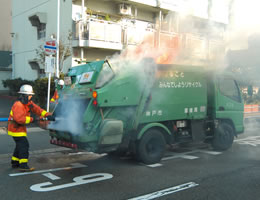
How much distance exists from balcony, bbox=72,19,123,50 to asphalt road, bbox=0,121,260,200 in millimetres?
7789

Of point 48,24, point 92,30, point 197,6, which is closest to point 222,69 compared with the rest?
point 197,6

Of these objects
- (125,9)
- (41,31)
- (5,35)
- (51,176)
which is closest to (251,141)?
(51,176)

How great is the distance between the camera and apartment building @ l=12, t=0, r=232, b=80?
6.82 metres

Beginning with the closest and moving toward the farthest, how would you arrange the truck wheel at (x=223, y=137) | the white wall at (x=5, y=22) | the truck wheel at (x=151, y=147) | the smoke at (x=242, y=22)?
1. the smoke at (x=242, y=22)
2. the truck wheel at (x=151, y=147)
3. the truck wheel at (x=223, y=137)
4. the white wall at (x=5, y=22)

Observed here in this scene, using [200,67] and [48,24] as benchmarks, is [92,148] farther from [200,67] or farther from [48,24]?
[48,24]

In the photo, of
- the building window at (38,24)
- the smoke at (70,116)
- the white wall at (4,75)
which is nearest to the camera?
the smoke at (70,116)

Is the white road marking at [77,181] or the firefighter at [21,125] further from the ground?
the firefighter at [21,125]

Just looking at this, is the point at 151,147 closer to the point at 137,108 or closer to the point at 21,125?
the point at 137,108

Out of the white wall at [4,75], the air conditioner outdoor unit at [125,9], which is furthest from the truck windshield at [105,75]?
the white wall at [4,75]

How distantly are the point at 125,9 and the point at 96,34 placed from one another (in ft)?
10.6

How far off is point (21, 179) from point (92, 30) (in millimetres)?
10180

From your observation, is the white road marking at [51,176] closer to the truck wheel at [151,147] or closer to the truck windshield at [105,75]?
the truck wheel at [151,147]

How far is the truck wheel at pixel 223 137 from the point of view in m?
7.39

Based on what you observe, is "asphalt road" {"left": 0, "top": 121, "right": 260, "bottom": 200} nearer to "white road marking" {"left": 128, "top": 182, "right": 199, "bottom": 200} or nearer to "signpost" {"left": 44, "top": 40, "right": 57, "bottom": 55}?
"white road marking" {"left": 128, "top": 182, "right": 199, "bottom": 200}
